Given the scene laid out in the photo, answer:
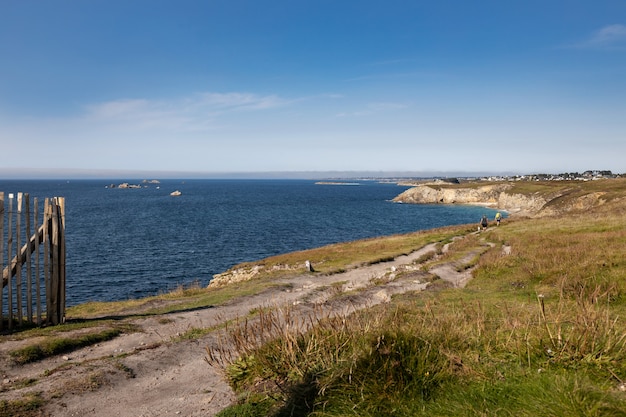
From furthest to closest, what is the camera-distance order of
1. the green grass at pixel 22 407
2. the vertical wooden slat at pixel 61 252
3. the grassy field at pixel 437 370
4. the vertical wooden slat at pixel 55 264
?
the vertical wooden slat at pixel 61 252
the vertical wooden slat at pixel 55 264
the green grass at pixel 22 407
the grassy field at pixel 437 370

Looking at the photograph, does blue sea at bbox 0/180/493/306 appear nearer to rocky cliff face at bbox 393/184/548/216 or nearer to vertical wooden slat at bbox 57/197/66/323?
vertical wooden slat at bbox 57/197/66/323

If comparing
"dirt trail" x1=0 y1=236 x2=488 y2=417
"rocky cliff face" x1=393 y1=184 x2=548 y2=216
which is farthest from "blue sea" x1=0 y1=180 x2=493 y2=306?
"rocky cliff face" x1=393 y1=184 x2=548 y2=216

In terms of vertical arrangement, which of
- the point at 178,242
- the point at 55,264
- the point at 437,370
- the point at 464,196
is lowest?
the point at 178,242

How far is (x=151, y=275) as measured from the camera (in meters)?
43.8

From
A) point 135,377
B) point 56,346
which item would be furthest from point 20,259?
point 135,377

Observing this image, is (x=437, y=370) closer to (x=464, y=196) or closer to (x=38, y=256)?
(x=38, y=256)

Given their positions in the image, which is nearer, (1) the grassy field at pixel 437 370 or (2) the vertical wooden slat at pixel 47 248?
(1) the grassy field at pixel 437 370

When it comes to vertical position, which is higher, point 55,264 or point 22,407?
point 55,264

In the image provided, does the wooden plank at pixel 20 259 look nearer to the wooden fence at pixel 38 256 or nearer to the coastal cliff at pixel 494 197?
the wooden fence at pixel 38 256

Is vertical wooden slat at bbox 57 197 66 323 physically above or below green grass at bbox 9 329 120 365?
above

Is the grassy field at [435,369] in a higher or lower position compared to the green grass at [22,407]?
higher

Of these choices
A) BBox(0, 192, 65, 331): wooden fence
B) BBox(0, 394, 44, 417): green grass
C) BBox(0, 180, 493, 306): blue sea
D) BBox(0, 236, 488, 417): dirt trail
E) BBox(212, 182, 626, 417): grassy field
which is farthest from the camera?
BBox(0, 180, 493, 306): blue sea

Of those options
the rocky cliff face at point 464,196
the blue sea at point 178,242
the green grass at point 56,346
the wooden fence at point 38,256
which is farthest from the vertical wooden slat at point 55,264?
the rocky cliff face at point 464,196

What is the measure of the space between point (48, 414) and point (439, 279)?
63.1ft
